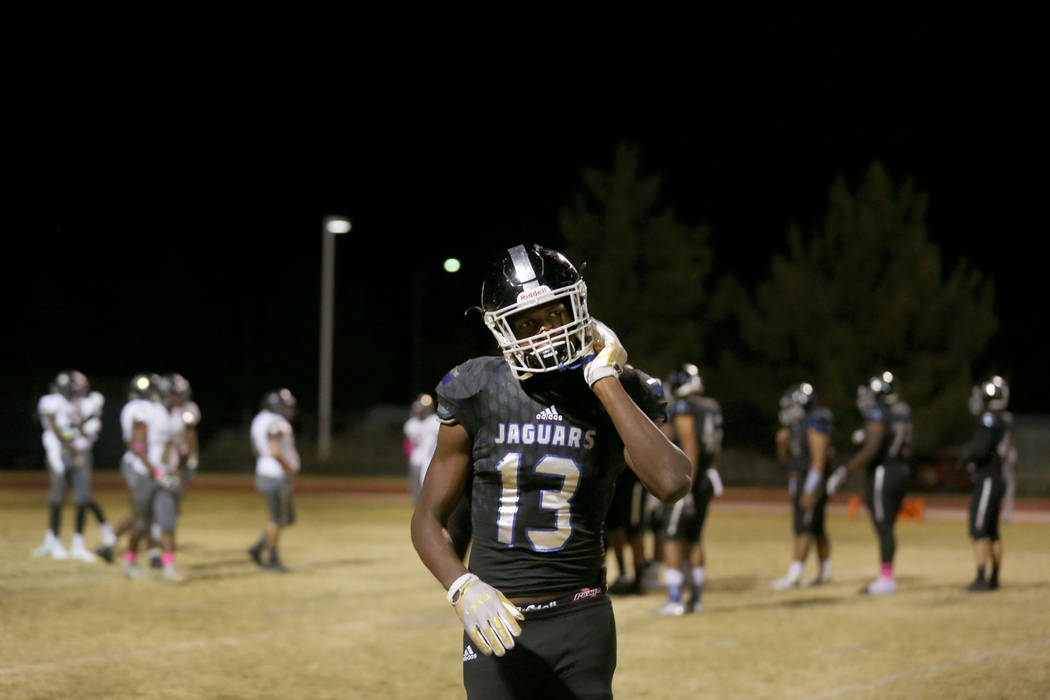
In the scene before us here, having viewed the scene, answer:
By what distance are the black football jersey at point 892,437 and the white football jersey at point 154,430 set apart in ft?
23.0

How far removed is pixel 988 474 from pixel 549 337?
9.60 meters

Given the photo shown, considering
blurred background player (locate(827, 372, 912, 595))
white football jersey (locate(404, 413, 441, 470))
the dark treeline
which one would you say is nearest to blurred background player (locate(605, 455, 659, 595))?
blurred background player (locate(827, 372, 912, 595))

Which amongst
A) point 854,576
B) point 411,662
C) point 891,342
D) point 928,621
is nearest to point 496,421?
A: point 411,662

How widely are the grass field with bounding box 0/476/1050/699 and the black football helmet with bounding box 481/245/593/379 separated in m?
4.25

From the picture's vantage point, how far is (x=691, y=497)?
10.6 m

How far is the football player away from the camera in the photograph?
3730mm

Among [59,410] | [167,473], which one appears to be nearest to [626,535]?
[167,473]

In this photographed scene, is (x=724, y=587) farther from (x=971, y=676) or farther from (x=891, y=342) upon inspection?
(x=891, y=342)

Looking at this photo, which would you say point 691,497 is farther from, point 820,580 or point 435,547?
point 435,547

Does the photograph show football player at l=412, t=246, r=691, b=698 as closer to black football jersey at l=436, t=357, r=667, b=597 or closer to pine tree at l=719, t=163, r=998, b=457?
black football jersey at l=436, t=357, r=667, b=597

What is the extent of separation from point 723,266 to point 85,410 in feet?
139

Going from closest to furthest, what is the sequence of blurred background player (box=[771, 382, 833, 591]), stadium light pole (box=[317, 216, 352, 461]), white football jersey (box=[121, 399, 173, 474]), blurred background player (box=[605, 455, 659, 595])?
blurred background player (box=[605, 455, 659, 595]), blurred background player (box=[771, 382, 833, 591]), white football jersey (box=[121, 399, 173, 474]), stadium light pole (box=[317, 216, 352, 461])

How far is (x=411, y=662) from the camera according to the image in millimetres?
8414

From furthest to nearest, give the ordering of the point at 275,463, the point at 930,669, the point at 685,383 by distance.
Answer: the point at 275,463 < the point at 685,383 < the point at 930,669
